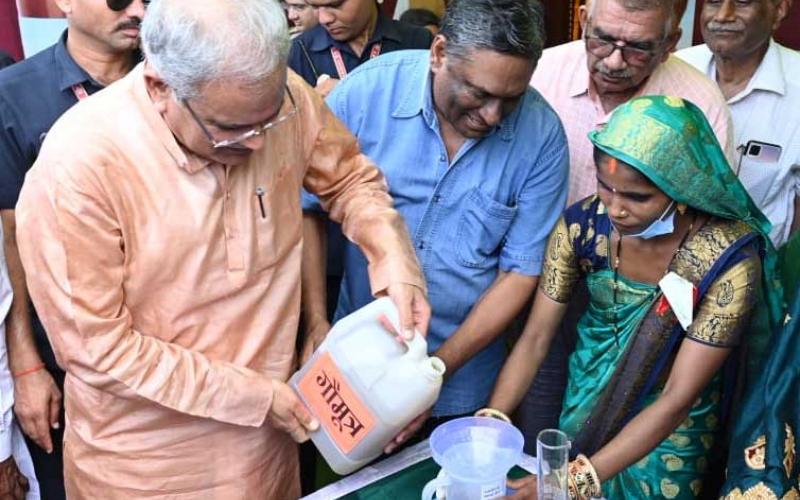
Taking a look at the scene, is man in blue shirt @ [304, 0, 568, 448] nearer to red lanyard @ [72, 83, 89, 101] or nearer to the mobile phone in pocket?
red lanyard @ [72, 83, 89, 101]

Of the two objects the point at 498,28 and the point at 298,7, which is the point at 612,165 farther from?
the point at 298,7

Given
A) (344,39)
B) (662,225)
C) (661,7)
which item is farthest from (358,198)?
(344,39)

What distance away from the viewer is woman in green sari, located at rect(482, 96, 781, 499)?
169cm

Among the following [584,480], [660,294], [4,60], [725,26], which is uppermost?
[725,26]

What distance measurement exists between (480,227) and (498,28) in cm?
46

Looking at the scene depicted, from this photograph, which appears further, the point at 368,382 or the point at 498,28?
the point at 498,28

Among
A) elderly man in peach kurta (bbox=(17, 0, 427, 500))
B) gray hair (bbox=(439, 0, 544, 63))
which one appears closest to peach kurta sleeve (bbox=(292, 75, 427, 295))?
elderly man in peach kurta (bbox=(17, 0, 427, 500))

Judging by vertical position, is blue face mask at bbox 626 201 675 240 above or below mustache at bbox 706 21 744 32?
below

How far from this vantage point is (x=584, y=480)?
1628mm

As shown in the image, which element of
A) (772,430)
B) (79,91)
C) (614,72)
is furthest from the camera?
(614,72)

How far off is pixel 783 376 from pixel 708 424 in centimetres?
24

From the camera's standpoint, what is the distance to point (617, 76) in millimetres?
2084

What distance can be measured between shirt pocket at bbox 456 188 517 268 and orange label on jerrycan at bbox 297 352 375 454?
0.53 meters

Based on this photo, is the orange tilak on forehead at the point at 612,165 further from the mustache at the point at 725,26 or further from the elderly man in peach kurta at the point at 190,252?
the mustache at the point at 725,26
